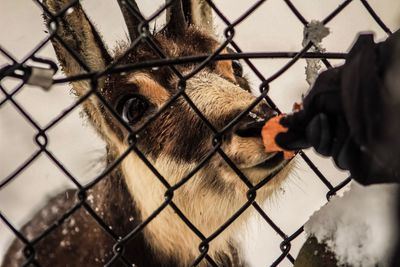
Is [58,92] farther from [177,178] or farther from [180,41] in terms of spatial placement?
[177,178]

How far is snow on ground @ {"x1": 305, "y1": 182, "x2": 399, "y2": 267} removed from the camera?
1.23 metres

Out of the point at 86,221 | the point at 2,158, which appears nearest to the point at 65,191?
the point at 86,221

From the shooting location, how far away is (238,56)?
1575mm

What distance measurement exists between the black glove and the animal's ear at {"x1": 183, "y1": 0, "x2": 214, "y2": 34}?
138cm

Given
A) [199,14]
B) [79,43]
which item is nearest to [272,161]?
[79,43]

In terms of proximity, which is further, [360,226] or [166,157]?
[166,157]

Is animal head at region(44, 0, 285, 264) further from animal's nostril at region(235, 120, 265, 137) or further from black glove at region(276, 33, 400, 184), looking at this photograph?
black glove at region(276, 33, 400, 184)

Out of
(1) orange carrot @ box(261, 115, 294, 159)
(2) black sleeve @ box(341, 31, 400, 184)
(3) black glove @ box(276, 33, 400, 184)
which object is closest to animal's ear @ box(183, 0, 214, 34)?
(1) orange carrot @ box(261, 115, 294, 159)

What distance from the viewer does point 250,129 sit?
1736mm

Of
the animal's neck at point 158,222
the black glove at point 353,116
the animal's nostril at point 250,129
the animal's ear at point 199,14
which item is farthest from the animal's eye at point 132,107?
the black glove at point 353,116

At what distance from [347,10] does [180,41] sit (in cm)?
169

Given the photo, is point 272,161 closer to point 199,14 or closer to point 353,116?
point 353,116

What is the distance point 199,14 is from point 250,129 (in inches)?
38.4

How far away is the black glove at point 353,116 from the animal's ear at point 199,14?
1.38 meters
